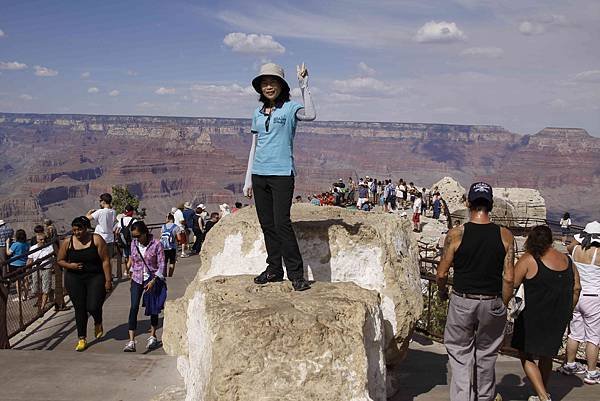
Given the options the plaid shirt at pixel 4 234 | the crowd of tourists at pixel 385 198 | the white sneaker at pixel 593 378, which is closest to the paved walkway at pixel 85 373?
the plaid shirt at pixel 4 234

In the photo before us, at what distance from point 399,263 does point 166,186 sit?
620 ft

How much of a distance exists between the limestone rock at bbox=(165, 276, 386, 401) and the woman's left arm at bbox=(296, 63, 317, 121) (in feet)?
4.32

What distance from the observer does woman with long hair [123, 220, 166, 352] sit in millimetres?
5988

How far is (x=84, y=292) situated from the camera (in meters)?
5.89

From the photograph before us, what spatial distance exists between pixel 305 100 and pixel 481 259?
5.41ft

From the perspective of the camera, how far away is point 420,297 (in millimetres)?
4535

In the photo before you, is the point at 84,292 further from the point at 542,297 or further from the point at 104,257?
the point at 542,297

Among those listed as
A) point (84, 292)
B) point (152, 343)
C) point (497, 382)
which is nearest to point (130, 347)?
point (152, 343)

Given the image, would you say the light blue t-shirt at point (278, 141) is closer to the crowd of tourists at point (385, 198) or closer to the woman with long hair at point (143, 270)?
the woman with long hair at point (143, 270)

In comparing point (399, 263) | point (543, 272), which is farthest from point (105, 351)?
point (543, 272)

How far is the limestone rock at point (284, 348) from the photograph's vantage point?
2.84m

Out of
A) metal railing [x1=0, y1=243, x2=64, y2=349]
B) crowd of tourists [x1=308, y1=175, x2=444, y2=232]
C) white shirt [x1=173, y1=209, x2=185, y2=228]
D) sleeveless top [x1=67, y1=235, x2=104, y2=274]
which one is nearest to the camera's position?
sleeveless top [x1=67, y1=235, x2=104, y2=274]

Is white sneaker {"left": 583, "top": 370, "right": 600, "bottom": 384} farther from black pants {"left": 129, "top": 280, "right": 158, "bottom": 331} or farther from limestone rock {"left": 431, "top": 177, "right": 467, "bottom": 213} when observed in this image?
limestone rock {"left": 431, "top": 177, "right": 467, "bottom": 213}

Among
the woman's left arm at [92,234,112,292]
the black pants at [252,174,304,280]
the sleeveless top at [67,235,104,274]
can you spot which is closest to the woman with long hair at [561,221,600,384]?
the black pants at [252,174,304,280]
